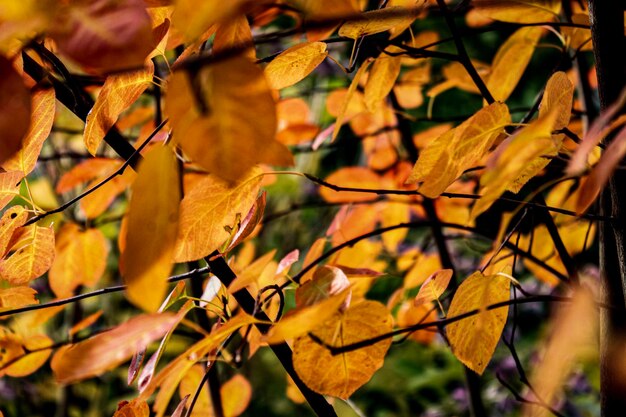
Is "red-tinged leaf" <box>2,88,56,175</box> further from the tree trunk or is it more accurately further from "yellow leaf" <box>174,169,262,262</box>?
the tree trunk

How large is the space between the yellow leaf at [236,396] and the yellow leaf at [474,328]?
1.35 ft

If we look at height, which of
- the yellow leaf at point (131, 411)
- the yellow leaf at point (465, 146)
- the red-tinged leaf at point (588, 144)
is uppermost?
the red-tinged leaf at point (588, 144)

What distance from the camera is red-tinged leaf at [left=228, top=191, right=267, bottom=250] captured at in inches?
17.5

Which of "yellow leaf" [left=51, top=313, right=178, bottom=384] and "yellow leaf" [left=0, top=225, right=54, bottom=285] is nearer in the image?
"yellow leaf" [left=51, top=313, right=178, bottom=384]

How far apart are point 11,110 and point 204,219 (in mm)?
174

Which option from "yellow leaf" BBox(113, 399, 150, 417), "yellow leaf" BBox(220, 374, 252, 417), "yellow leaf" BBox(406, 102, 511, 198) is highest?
"yellow leaf" BBox(406, 102, 511, 198)

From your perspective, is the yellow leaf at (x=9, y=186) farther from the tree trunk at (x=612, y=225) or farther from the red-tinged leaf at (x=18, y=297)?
the tree trunk at (x=612, y=225)

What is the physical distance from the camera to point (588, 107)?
2.64ft

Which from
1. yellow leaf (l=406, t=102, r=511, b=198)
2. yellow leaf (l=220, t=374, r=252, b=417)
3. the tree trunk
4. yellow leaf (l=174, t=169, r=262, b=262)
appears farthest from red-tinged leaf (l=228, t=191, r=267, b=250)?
yellow leaf (l=220, t=374, r=252, b=417)

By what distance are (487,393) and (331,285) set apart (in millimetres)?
1869

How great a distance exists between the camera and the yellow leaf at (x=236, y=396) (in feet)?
2.63

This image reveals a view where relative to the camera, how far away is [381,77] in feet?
1.86

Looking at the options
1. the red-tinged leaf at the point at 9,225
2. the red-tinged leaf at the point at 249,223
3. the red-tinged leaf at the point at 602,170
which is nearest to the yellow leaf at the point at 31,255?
the red-tinged leaf at the point at 9,225

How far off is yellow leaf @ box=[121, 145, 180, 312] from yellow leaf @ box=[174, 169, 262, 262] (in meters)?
0.12
